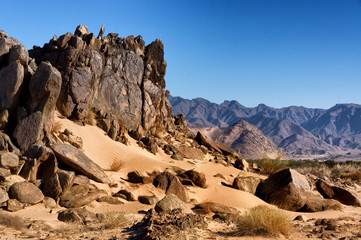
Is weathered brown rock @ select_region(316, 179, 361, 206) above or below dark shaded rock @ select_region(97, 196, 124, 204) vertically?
below

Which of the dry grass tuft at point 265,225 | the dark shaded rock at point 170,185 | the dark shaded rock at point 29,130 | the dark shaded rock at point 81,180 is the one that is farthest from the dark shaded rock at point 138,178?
the dry grass tuft at point 265,225

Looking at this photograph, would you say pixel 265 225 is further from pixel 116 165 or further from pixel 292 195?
pixel 116 165

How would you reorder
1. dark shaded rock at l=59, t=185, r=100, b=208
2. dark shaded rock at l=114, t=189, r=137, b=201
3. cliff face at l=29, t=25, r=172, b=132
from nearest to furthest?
dark shaded rock at l=59, t=185, r=100, b=208, dark shaded rock at l=114, t=189, r=137, b=201, cliff face at l=29, t=25, r=172, b=132

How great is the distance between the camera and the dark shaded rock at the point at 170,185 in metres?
10.2

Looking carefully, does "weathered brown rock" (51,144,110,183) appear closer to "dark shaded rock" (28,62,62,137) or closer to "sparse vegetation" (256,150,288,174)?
"dark shaded rock" (28,62,62,137)

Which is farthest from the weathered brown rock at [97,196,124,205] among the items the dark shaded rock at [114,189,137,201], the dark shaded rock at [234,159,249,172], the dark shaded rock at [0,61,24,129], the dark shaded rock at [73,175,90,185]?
the dark shaded rock at [234,159,249,172]

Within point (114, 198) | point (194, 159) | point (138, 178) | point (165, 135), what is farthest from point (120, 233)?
point (165, 135)

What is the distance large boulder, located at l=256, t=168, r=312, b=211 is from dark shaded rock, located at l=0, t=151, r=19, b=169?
882 centimetres

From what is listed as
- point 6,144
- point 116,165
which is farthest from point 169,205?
point 6,144

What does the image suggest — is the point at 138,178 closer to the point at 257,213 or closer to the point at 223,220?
the point at 223,220

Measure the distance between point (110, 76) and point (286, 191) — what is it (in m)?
10.7

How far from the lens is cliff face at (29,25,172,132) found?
14.6 meters

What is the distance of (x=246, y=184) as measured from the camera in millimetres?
12578

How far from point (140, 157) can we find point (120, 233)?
7.00 m
